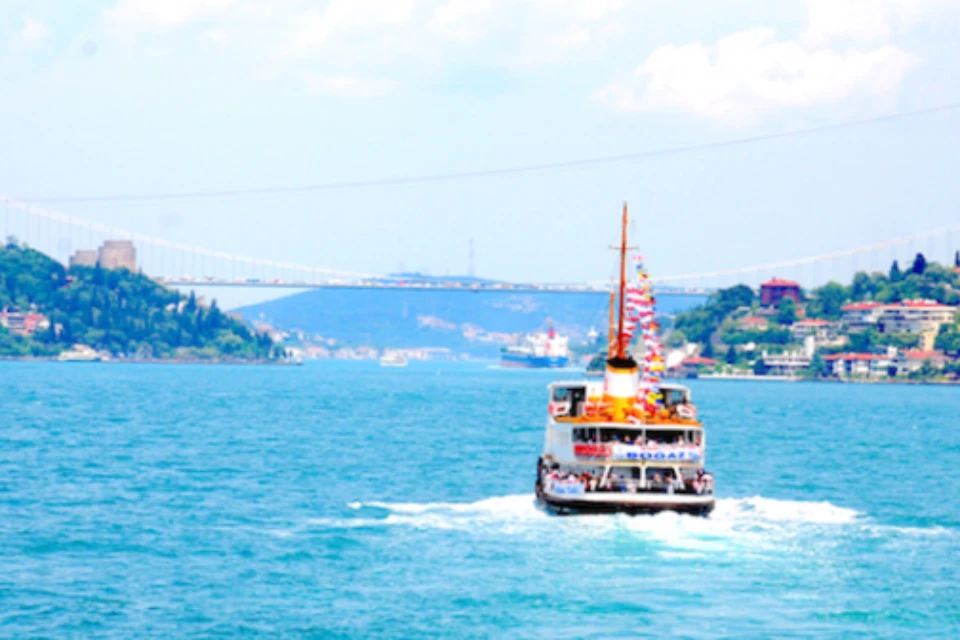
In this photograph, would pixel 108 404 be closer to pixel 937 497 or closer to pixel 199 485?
pixel 199 485

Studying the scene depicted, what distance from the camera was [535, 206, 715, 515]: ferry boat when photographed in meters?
40.0

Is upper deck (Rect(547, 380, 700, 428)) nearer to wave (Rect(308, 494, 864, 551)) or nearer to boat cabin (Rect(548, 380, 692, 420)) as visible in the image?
boat cabin (Rect(548, 380, 692, 420))

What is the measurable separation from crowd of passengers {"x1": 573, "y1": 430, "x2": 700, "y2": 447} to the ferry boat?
0.02 meters

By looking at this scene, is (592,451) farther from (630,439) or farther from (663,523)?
(663,523)

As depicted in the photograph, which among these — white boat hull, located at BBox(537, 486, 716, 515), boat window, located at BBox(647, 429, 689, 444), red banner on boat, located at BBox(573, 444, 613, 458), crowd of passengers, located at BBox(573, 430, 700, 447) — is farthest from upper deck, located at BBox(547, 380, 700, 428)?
white boat hull, located at BBox(537, 486, 716, 515)

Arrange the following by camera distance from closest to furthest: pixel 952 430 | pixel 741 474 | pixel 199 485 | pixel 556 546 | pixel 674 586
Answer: pixel 674 586
pixel 556 546
pixel 199 485
pixel 741 474
pixel 952 430

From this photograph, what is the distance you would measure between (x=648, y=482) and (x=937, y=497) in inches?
550

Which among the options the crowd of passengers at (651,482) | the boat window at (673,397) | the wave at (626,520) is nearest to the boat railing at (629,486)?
the crowd of passengers at (651,482)

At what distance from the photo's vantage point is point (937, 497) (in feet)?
167

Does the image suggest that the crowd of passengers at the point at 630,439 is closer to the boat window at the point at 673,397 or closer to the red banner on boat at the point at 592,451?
the red banner on boat at the point at 592,451

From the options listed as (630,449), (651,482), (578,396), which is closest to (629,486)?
(651,482)

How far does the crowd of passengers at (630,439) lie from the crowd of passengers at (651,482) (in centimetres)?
73

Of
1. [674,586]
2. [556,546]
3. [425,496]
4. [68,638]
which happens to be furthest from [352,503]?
[68,638]

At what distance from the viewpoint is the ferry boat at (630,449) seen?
40000 millimetres
